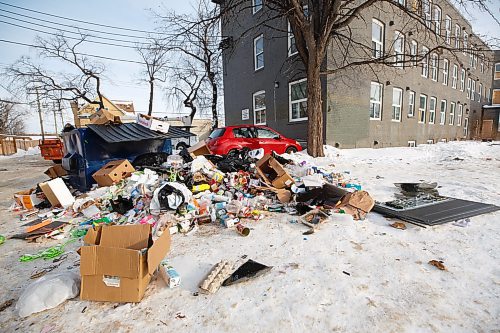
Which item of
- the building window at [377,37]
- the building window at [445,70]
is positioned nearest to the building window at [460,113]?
the building window at [445,70]

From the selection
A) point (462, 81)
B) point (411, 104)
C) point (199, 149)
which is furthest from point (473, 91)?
point (199, 149)

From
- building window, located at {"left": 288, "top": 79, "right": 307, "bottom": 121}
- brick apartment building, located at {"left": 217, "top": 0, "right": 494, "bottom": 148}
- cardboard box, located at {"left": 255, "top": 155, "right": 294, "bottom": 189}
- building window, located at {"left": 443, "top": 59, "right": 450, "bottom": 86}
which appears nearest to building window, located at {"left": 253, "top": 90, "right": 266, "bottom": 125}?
brick apartment building, located at {"left": 217, "top": 0, "right": 494, "bottom": 148}

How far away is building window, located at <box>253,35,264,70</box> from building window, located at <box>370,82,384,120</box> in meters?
6.05

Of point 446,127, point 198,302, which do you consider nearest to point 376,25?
point 446,127

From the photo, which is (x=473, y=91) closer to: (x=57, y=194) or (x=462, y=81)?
(x=462, y=81)

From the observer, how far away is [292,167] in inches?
191

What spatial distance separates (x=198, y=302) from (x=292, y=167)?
144 inches

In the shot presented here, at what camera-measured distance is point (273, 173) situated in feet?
13.9

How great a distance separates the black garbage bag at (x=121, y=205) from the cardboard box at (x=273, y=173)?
85.5 inches

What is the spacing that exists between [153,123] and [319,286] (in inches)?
174

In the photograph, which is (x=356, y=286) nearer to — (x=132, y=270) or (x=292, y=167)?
(x=132, y=270)

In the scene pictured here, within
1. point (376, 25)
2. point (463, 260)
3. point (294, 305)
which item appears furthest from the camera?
point (376, 25)

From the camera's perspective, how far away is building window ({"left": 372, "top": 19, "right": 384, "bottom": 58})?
10961 mm

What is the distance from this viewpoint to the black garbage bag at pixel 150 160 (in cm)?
488
